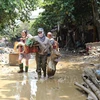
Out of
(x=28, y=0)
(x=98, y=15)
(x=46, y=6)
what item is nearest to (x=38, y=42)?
(x=98, y=15)

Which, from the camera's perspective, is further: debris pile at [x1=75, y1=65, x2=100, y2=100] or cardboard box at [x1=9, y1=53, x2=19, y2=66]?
cardboard box at [x1=9, y1=53, x2=19, y2=66]

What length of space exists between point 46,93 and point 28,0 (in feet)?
51.9

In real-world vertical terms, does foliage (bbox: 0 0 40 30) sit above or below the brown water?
above

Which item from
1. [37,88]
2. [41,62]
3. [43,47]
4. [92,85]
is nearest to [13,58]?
[41,62]

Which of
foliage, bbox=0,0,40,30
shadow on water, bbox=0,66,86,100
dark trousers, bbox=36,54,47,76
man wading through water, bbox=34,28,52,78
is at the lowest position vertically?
shadow on water, bbox=0,66,86,100

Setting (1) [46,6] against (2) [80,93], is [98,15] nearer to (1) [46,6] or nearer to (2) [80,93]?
(1) [46,6]

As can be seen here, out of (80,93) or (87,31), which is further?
Answer: (87,31)

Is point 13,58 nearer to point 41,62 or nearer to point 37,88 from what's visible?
point 41,62

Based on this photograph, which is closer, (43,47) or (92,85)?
(92,85)

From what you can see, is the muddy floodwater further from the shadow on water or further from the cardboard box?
the cardboard box

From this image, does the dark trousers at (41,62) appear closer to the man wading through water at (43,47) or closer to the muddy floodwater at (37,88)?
the man wading through water at (43,47)

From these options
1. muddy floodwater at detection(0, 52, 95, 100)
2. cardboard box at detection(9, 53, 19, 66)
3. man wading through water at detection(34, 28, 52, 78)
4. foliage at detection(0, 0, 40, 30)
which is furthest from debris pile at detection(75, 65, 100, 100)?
foliage at detection(0, 0, 40, 30)

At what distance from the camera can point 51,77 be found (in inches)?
380

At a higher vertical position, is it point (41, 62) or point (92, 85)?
point (41, 62)
